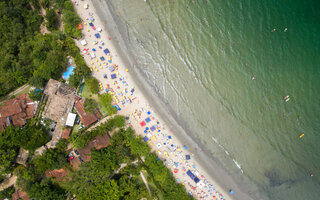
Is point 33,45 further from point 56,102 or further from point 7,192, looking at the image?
point 7,192

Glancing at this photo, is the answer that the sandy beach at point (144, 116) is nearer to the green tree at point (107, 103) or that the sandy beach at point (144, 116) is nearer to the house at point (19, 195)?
the green tree at point (107, 103)

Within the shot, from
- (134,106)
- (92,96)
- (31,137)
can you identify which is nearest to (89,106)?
(92,96)

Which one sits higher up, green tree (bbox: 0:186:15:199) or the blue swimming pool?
the blue swimming pool

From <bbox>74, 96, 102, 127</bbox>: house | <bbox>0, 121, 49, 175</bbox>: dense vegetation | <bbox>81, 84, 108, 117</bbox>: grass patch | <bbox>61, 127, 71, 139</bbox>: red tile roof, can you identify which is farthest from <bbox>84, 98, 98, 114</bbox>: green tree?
<bbox>0, 121, 49, 175</bbox>: dense vegetation

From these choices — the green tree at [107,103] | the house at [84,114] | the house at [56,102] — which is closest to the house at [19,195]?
the house at [56,102]

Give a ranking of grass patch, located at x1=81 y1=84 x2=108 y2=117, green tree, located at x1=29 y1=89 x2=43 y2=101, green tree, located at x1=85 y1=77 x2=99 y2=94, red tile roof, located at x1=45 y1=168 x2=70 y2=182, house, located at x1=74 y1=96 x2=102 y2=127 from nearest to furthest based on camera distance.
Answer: red tile roof, located at x1=45 y1=168 x2=70 y2=182 → green tree, located at x1=29 y1=89 x2=43 y2=101 → house, located at x1=74 y1=96 x2=102 y2=127 → green tree, located at x1=85 y1=77 x2=99 y2=94 → grass patch, located at x1=81 y1=84 x2=108 y2=117

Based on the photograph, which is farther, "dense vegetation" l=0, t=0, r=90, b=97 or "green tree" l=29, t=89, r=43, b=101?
"green tree" l=29, t=89, r=43, b=101

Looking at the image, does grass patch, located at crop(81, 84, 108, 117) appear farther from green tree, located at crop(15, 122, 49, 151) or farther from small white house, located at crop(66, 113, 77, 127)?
green tree, located at crop(15, 122, 49, 151)

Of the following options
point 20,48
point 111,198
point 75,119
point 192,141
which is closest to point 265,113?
point 192,141
